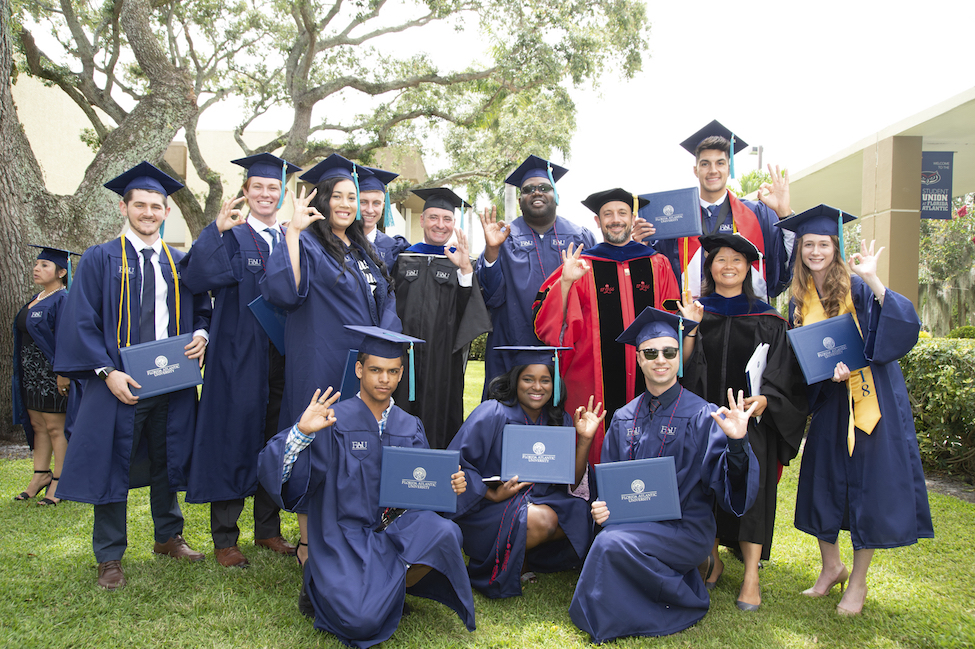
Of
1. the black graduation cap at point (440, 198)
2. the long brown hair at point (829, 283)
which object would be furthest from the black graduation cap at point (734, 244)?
the black graduation cap at point (440, 198)

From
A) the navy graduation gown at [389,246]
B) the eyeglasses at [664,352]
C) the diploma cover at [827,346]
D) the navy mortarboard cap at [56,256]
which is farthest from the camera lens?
the navy mortarboard cap at [56,256]

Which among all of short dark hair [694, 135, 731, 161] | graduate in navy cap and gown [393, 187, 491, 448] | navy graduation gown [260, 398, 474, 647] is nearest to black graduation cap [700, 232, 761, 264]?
short dark hair [694, 135, 731, 161]

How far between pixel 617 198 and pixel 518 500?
6.32ft

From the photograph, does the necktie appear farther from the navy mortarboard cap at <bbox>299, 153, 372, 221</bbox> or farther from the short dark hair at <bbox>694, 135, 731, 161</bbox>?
the short dark hair at <bbox>694, 135, 731, 161</bbox>

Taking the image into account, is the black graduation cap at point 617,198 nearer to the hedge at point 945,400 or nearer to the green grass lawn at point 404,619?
the green grass lawn at point 404,619

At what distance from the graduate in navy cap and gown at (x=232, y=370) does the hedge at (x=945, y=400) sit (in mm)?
5750

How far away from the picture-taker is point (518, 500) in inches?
143

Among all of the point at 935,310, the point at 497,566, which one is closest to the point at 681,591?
the point at 497,566

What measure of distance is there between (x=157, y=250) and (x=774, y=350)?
348 cm

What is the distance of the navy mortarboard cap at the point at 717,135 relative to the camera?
4270 mm

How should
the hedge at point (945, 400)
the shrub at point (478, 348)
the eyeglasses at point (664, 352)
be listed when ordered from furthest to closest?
the shrub at point (478, 348) < the hedge at point (945, 400) < the eyeglasses at point (664, 352)

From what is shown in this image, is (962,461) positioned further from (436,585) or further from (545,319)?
(436,585)

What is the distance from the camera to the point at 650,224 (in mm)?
4062

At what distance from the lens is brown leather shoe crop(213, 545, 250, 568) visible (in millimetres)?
3857
